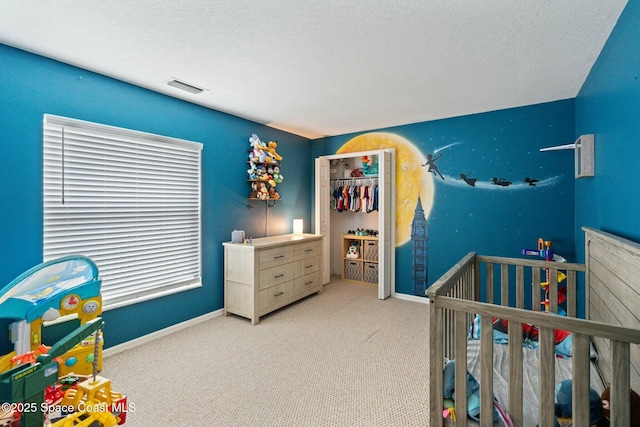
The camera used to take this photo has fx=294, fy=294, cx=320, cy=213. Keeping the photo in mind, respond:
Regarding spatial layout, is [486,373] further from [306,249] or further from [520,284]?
[306,249]

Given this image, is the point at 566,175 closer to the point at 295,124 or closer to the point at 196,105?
the point at 295,124

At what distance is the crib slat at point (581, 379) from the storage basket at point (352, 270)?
12.4 ft

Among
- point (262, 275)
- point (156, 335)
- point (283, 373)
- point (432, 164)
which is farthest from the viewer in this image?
point (432, 164)

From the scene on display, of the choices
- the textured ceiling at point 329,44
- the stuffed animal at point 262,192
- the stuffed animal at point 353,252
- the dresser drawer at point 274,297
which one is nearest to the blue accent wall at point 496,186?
the textured ceiling at point 329,44

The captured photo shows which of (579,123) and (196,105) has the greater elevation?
(196,105)

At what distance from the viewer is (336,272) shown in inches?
212

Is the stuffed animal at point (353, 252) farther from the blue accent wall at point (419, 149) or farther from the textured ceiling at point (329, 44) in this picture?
the textured ceiling at point (329, 44)

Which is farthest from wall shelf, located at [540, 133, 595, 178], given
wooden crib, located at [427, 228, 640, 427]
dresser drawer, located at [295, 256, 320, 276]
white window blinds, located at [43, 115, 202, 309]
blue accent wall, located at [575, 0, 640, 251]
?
white window blinds, located at [43, 115, 202, 309]

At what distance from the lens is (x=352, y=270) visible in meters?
4.94

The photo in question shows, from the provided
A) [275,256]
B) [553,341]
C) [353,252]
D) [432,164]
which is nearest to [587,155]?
[432,164]

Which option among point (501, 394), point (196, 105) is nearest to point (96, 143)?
point (196, 105)

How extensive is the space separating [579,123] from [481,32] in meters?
1.77

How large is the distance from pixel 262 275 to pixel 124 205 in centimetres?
147

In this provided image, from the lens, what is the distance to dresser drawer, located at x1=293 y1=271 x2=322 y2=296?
12.3 feet
